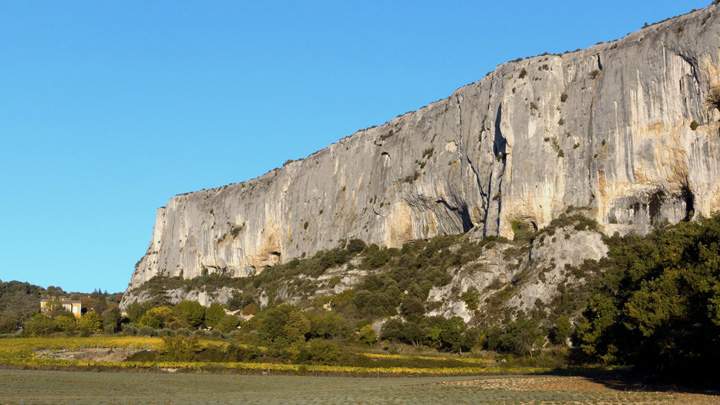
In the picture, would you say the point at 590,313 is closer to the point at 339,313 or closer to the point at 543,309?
the point at 543,309

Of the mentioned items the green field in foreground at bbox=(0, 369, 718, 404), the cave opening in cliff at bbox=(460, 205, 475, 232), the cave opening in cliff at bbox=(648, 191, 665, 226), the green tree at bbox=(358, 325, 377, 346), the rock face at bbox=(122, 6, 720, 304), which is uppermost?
the rock face at bbox=(122, 6, 720, 304)

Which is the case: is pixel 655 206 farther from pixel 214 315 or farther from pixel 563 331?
pixel 214 315

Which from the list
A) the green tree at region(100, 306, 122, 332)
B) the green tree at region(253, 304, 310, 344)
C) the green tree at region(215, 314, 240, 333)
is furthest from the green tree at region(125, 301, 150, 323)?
the green tree at region(253, 304, 310, 344)

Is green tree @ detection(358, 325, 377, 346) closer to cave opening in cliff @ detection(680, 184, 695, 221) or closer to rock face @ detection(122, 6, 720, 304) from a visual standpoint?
rock face @ detection(122, 6, 720, 304)

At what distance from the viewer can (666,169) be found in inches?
2785

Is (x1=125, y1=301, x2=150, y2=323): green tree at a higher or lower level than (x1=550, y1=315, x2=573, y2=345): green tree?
higher

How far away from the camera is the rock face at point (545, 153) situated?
70.2 meters

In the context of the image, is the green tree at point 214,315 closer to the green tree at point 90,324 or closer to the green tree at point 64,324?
the green tree at point 90,324

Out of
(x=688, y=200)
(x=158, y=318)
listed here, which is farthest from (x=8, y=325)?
(x=688, y=200)

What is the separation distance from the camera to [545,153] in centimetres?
8175

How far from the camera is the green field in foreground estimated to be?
1407 inches

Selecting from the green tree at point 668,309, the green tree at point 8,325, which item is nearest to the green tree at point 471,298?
the green tree at point 668,309

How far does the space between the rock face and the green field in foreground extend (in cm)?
3181

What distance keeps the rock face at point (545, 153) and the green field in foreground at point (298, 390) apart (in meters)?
31.8
